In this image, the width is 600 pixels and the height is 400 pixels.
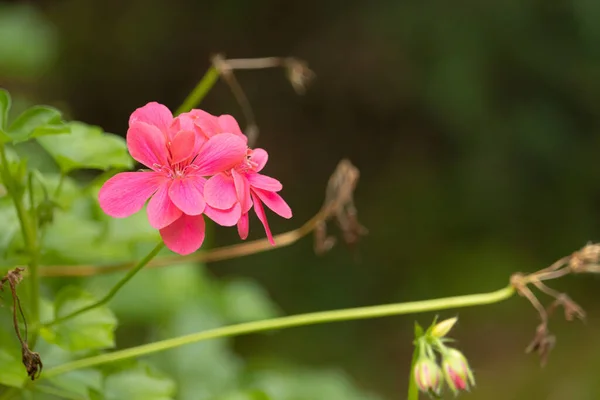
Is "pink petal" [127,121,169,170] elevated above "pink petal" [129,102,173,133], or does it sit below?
below

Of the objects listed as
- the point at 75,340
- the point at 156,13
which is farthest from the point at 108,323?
the point at 156,13

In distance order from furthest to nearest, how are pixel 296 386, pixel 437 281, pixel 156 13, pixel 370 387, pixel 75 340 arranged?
pixel 156 13, pixel 437 281, pixel 370 387, pixel 296 386, pixel 75 340

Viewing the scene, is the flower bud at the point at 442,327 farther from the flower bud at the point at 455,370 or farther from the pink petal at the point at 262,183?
the pink petal at the point at 262,183

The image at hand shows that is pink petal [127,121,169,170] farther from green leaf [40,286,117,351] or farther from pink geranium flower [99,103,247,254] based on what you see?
green leaf [40,286,117,351]

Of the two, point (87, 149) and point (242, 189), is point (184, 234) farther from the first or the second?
point (87, 149)

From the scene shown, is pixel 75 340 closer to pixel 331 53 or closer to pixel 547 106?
pixel 547 106

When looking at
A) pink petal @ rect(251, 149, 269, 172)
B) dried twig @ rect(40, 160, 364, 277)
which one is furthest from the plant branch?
pink petal @ rect(251, 149, 269, 172)
